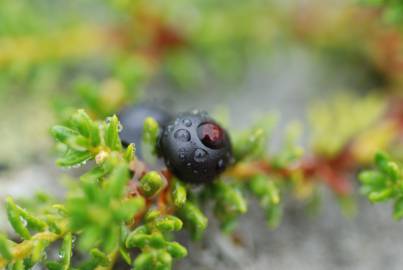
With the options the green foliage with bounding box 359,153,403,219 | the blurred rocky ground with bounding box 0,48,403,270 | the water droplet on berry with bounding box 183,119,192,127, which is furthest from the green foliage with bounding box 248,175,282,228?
the water droplet on berry with bounding box 183,119,192,127

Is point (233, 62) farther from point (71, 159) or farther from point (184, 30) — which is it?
point (71, 159)

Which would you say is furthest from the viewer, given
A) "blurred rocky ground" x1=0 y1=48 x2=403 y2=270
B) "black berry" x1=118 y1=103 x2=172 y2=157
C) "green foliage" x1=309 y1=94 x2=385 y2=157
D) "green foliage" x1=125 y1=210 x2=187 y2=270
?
"green foliage" x1=309 y1=94 x2=385 y2=157

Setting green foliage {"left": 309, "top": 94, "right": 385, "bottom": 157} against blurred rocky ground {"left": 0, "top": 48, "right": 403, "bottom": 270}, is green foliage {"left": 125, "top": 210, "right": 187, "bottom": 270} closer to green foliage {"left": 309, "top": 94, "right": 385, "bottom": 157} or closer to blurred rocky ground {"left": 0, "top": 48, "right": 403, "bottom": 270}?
blurred rocky ground {"left": 0, "top": 48, "right": 403, "bottom": 270}

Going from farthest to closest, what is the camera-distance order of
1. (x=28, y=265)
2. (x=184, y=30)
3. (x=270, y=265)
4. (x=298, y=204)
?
(x=184, y=30) < (x=298, y=204) < (x=270, y=265) < (x=28, y=265)

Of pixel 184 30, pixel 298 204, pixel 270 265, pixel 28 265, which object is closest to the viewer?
pixel 28 265

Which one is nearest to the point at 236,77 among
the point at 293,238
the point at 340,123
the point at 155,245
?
the point at 340,123

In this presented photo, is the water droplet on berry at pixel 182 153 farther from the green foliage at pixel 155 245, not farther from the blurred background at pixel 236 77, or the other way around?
the blurred background at pixel 236 77

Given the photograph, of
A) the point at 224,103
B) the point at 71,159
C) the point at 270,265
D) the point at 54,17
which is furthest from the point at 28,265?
the point at 54,17

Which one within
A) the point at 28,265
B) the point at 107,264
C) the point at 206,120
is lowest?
the point at 28,265
